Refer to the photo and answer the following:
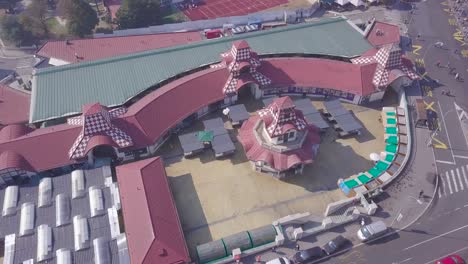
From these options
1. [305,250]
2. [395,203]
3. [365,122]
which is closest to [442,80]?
[365,122]

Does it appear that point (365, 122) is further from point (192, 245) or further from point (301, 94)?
point (192, 245)

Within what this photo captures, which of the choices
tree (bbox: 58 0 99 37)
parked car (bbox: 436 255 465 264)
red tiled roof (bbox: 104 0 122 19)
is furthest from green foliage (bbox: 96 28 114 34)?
parked car (bbox: 436 255 465 264)

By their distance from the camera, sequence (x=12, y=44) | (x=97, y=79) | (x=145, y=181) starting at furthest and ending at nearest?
(x=12, y=44), (x=97, y=79), (x=145, y=181)

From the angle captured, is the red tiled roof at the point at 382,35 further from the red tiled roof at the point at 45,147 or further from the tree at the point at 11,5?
the tree at the point at 11,5

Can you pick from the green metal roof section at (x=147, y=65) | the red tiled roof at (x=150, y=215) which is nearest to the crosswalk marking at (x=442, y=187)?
the green metal roof section at (x=147, y=65)

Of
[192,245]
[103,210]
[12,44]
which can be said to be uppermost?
[12,44]
